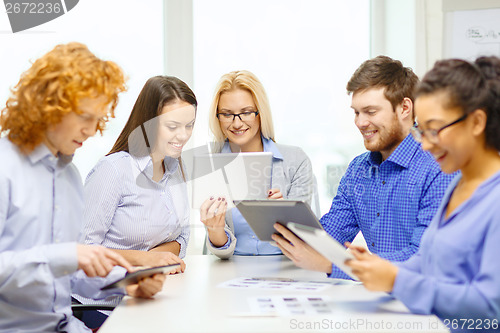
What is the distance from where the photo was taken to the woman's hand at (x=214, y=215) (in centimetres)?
216

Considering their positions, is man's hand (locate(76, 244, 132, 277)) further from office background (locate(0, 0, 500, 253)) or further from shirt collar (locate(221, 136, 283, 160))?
office background (locate(0, 0, 500, 253))

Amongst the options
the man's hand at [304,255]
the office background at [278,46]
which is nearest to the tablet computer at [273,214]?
the man's hand at [304,255]

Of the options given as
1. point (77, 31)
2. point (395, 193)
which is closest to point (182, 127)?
point (395, 193)

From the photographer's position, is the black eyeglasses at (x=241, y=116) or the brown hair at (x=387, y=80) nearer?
the brown hair at (x=387, y=80)

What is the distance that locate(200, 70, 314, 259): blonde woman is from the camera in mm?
2508

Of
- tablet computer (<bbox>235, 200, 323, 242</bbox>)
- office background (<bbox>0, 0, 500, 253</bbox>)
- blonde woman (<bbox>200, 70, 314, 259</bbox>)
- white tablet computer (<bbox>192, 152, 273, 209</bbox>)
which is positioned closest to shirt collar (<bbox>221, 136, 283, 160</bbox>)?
blonde woman (<bbox>200, 70, 314, 259</bbox>)

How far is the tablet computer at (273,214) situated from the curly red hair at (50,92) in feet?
2.01

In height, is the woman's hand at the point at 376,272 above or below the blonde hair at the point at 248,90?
below

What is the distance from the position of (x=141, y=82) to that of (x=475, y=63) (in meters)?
2.73

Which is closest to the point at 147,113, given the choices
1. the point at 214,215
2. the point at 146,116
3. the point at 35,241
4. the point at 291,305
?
the point at 146,116

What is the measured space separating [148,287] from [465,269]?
2.82 ft

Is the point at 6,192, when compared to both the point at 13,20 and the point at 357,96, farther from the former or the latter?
the point at 13,20

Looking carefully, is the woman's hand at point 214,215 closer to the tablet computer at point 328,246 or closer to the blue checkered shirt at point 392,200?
the blue checkered shirt at point 392,200

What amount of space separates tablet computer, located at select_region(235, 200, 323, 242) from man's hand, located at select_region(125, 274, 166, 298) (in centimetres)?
42
